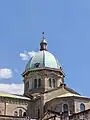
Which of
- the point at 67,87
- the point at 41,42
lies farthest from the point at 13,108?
the point at 41,42

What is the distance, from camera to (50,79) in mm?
70562

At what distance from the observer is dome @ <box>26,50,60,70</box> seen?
72.4 metres

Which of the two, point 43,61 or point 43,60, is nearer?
point 43,61

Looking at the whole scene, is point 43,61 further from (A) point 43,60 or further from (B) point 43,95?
(B) point 43,95

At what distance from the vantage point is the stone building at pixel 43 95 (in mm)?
61438

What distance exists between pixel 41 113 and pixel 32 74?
1043 cm

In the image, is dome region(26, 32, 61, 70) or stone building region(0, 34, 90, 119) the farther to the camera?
dome region(26, 32, 61, 70)

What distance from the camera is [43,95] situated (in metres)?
64.8

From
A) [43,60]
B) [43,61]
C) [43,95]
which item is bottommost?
[43,95]

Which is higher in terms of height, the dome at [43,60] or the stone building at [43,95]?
the dome at [43,60]

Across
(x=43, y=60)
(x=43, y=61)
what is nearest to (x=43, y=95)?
(x=43, y=61)

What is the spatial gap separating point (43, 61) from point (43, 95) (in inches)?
402

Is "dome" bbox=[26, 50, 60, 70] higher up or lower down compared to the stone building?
higher up

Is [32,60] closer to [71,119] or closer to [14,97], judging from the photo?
[14,97]
